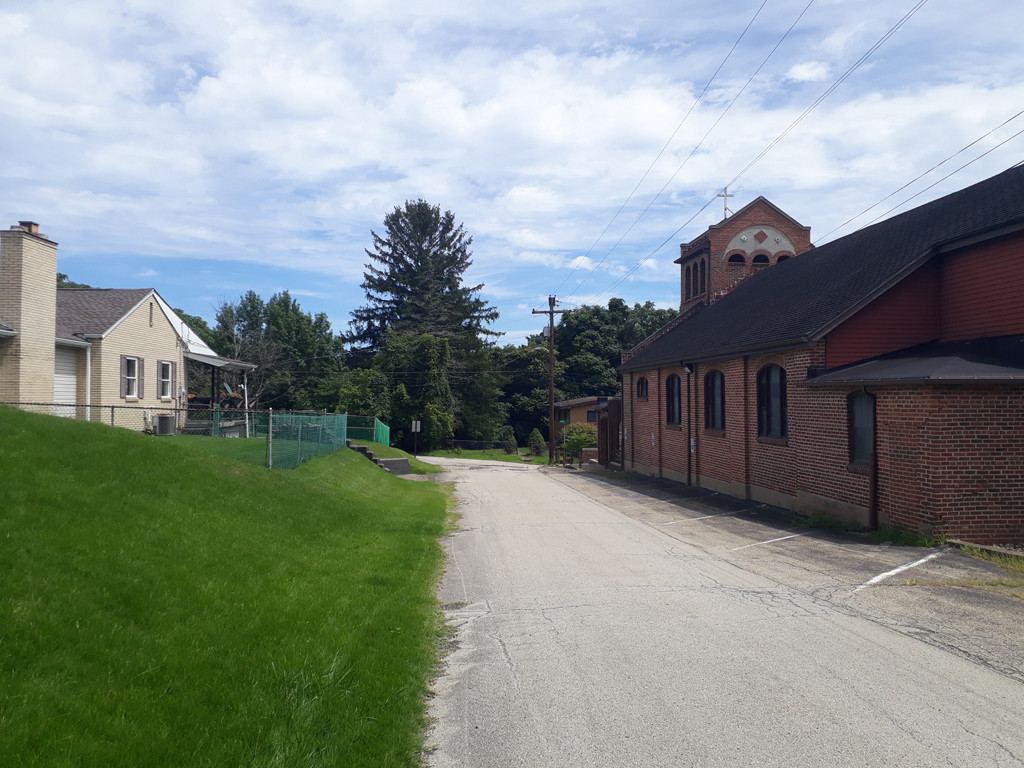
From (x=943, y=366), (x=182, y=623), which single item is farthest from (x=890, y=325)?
(x=182, y=623)

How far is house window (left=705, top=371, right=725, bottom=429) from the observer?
23.9m

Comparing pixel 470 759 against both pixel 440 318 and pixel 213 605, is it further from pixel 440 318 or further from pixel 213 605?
pixel 440 318

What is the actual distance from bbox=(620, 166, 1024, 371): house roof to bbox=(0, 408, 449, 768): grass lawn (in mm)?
11629

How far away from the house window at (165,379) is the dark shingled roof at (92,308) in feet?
9.08

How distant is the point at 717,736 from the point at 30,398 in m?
21.2

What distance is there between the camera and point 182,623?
243 inches

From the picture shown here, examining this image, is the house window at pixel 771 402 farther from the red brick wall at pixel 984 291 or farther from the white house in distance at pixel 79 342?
the white house in distance at pixel 79 342

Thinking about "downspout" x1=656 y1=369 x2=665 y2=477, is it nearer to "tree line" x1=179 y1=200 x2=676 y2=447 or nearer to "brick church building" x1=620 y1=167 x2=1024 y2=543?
"brick church building" x1=620 y1=167 x2=1024 y2=543

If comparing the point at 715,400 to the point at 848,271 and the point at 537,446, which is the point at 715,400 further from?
the point at 537,446

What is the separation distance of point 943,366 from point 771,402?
645cm

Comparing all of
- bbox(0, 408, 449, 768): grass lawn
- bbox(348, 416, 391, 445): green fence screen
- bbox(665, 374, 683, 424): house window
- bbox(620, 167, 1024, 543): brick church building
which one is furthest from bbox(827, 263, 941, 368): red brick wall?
bbox(348, 416, 391, 445): green fence screen

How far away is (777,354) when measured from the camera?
63.0ft

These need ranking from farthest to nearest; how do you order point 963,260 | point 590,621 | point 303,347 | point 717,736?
point 303,347, point 963,260, point 590,621, point 717,736

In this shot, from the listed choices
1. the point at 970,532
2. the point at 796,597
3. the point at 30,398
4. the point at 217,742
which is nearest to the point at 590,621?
the point at 796,597
